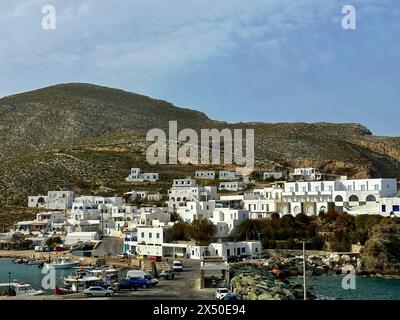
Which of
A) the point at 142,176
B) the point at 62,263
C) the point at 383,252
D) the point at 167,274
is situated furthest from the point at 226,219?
the point at 142,176

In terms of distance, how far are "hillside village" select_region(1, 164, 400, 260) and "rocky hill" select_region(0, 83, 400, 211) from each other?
5399 mm

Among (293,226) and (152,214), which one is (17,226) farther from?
(293,226)

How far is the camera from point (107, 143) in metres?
64.3

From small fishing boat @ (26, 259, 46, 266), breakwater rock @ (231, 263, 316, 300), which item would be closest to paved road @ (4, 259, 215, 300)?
breakwater rock @ (231, 263, 316, 300)

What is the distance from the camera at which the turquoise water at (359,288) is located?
17.7 metres

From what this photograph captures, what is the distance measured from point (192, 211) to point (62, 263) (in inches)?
345

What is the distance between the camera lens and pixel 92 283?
18.9 m

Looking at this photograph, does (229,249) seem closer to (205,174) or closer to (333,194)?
(333,194)

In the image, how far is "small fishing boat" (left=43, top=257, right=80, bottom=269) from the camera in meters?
27.7

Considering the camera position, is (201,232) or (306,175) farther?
(306,175)
